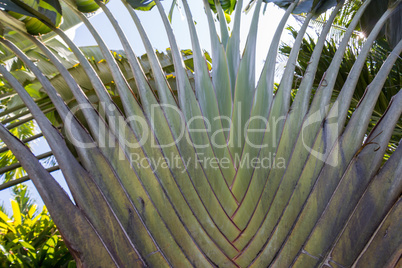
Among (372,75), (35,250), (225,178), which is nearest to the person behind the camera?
(225,178)

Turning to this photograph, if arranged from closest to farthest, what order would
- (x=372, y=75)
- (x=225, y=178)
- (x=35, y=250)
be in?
1. (x=225, y=178)
2. (x=35, y=250)
3. (x=372, y=75)

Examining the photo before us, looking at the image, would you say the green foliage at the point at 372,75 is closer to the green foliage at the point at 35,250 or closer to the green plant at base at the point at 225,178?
the green plant at base at the point at 225,178

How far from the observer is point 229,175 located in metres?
1.10

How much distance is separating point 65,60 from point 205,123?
2.31 meters

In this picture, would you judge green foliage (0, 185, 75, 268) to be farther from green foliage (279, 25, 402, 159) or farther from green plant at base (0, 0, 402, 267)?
green foliage (279, 25, 402, 159)

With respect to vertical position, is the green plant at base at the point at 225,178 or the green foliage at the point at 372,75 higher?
the green foliage at the point at 372,75

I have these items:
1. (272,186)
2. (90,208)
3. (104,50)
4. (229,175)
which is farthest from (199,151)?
(104,50)

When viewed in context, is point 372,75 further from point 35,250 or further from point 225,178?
point 35,250

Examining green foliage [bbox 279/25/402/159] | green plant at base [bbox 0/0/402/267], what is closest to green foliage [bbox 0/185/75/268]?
green plant at base [bbox 0/0/402/267]

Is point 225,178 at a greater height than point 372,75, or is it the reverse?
point 372,75

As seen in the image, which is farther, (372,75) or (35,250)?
(372,75)

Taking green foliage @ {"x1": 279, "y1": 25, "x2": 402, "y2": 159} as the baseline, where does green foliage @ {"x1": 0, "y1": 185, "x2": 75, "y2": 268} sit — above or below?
below

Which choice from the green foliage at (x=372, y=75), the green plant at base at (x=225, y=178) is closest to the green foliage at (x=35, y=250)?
the green plant at base at (x=225, y=178)

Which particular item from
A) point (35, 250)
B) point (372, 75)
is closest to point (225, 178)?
point (35, 250)
